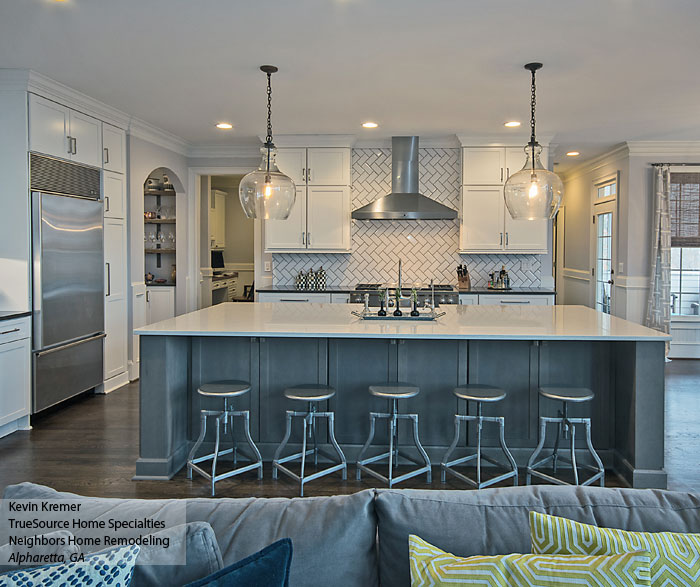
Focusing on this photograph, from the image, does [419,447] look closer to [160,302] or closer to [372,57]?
[372,57]

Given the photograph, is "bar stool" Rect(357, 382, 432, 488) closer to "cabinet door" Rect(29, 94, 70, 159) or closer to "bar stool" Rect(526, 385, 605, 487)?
"bar stool" Rect(526, 385, 605, 487)

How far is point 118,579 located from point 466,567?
0.63m

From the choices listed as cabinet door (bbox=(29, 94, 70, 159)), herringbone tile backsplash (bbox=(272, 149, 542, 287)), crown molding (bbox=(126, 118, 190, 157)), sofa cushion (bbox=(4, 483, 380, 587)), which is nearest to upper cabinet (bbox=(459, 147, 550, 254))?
herringbone tile backsplash (bbox=(272, 149, 542, 287))

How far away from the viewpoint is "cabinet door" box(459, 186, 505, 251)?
6895 mm

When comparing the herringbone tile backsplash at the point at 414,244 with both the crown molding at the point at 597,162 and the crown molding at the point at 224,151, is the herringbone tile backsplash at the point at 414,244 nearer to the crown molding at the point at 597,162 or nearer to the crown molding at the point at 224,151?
the crown molding at the point at 224,151

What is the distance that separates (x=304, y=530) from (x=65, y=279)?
4384mm

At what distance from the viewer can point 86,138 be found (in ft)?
17.5

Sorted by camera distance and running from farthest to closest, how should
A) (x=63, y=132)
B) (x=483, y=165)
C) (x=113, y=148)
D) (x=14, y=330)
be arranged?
(x=483, y=165) < (x=113, y=148) < (x=63, y=132) < (x=14, y=330)

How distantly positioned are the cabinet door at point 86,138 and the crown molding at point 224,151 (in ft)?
6.84

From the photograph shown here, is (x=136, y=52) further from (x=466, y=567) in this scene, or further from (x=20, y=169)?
(x=466, y=567)

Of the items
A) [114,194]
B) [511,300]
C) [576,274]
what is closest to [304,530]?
[114,194]

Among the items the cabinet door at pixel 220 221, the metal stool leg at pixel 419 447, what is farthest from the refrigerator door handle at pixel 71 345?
the cabinet door at pixel 220 221

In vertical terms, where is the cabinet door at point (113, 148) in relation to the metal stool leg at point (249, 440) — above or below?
above

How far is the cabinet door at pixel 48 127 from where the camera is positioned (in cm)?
463
